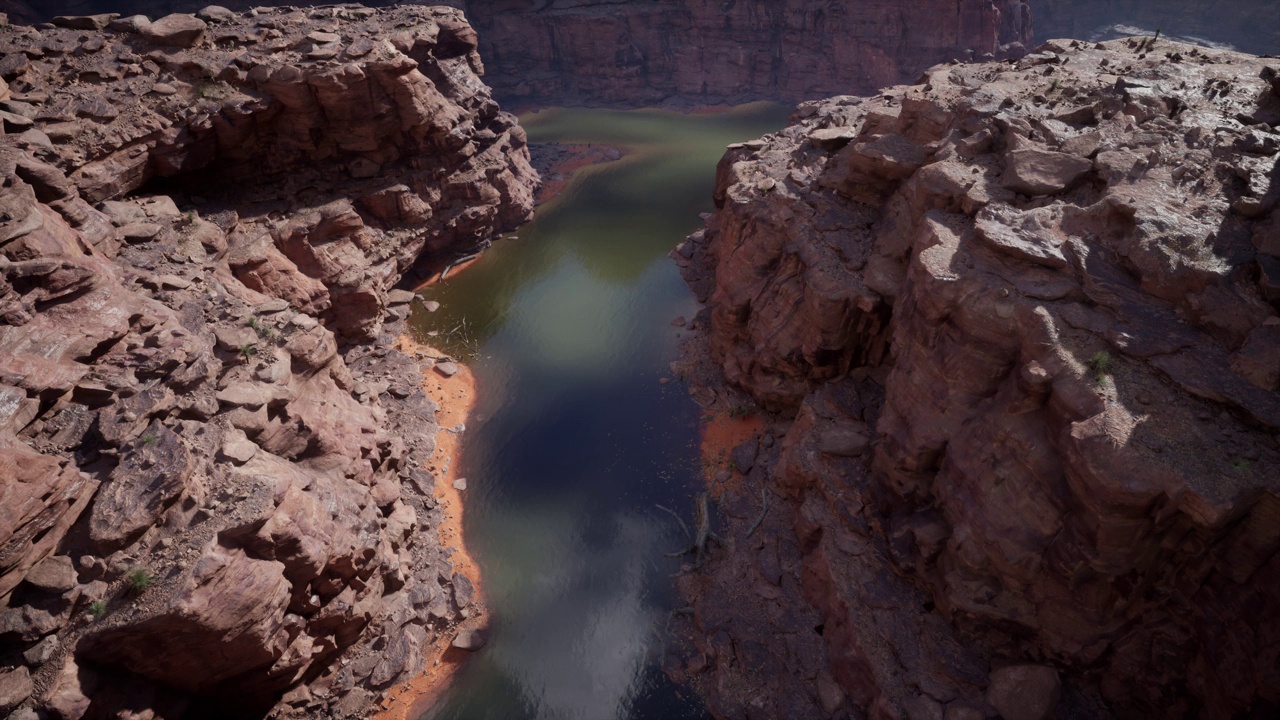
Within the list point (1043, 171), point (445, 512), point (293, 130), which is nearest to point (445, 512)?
point (445, 512)

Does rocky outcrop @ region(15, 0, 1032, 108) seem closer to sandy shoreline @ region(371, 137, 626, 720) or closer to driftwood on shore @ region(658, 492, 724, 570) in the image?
sandy shoreline @ region(371, 137, 626, 720)

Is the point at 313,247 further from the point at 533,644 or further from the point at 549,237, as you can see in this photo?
the point at 533,644

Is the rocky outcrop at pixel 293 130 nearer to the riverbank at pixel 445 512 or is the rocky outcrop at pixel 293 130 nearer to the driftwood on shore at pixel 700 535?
the riverbank at pixel 445 512

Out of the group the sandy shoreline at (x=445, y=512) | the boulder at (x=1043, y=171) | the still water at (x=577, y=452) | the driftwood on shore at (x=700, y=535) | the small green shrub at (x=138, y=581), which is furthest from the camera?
the driftwood on shore at (x=700, y=535)

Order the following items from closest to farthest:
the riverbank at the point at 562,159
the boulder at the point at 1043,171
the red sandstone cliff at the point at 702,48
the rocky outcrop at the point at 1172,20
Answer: the boulder at the point at 1043,171 < the riverbank at the point at 562,159 < the red sandstone cliff at the point at 702,48 < the rocky outcrop at the point at 1172,20

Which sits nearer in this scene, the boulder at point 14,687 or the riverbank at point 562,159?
the boulder at point 14,687

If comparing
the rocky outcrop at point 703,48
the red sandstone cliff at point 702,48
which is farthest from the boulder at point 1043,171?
the red sandstone cliff at point 702,48

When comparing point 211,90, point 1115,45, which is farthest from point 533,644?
point 1115,45
